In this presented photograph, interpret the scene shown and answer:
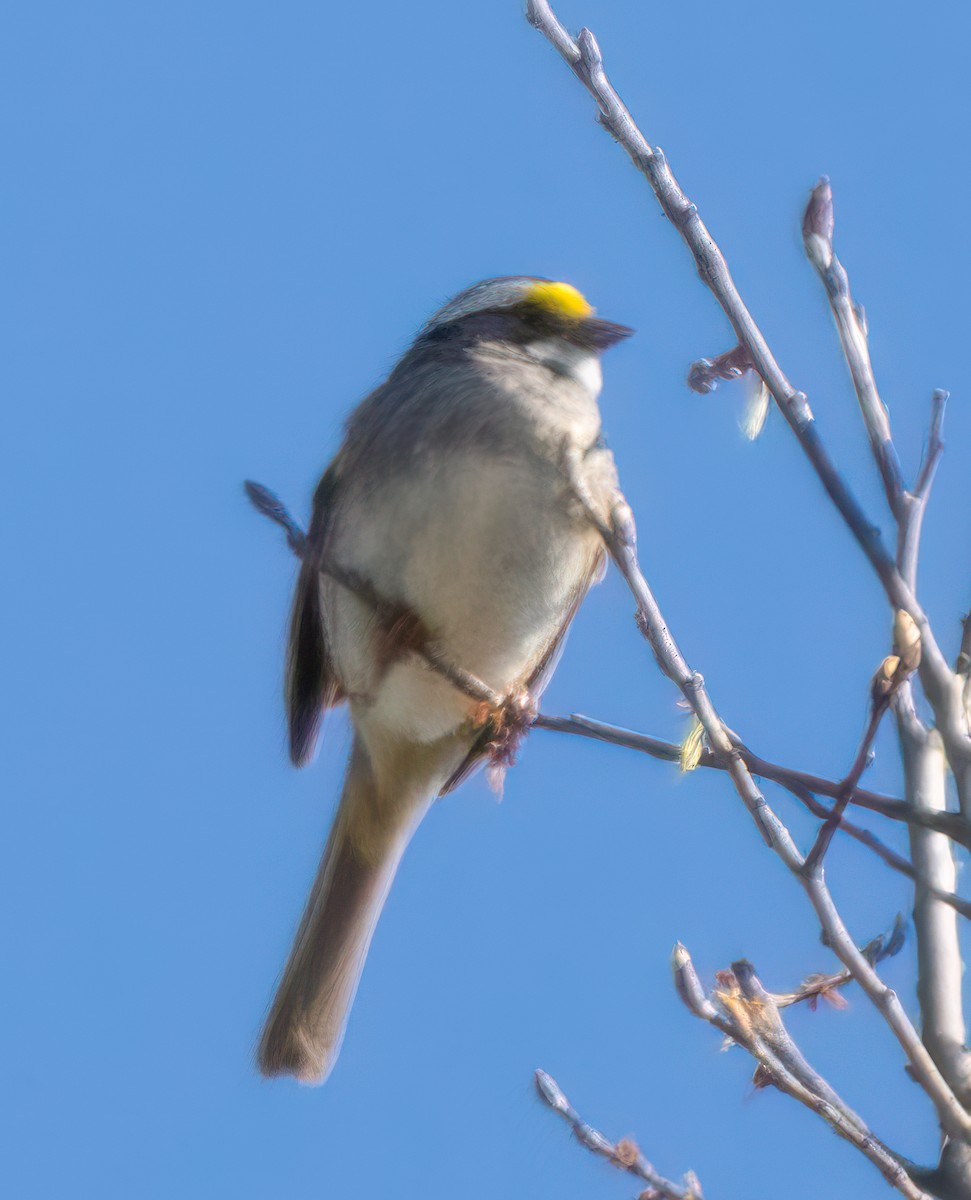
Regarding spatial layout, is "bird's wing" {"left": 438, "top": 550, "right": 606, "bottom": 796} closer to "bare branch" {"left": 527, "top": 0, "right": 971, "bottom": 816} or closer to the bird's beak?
the bird's beak

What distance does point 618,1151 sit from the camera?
8.40 ft

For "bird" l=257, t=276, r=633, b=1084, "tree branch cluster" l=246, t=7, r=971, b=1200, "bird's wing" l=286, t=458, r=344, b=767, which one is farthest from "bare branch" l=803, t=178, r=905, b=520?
"bird's wing" l=286, t=458, r=344, b=767

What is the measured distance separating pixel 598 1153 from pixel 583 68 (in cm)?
201

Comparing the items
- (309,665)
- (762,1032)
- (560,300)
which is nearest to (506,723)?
(309,665)

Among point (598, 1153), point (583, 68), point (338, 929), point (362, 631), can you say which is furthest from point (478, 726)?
point (583, 68)

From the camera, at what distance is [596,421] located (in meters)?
3.74

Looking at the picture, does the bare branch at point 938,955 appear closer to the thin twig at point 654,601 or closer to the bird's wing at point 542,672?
the thin twig at point 654,601

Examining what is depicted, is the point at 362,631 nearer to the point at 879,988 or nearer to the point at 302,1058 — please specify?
the point at 302,1058

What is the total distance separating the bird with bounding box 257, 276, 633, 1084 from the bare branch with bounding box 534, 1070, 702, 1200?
1136mm

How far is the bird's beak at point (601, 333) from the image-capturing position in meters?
4.11

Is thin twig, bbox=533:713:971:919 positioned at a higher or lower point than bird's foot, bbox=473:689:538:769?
lower

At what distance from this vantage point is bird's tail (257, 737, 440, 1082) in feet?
12.5

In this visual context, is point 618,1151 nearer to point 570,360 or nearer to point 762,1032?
point 762,1032

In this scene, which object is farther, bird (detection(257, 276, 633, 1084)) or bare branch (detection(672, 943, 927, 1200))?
bird (detection(257, 276, 633, 1084))
